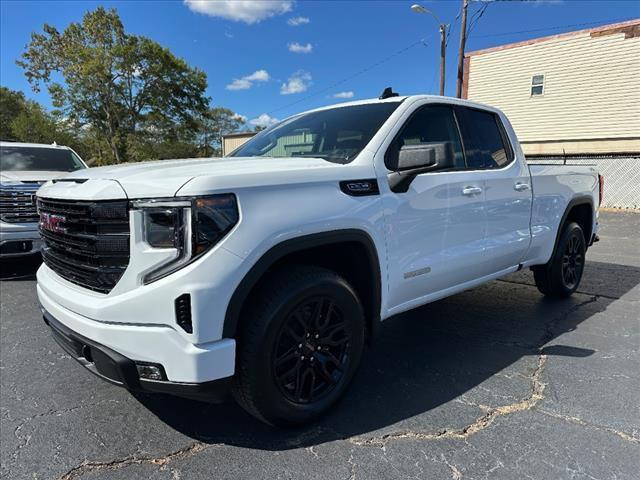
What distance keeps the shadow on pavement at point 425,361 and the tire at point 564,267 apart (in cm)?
15

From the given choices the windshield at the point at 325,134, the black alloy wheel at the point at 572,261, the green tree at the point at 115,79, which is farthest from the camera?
the green tree at the point at 115,79

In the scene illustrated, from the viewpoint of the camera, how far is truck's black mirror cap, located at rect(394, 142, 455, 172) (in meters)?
2.62

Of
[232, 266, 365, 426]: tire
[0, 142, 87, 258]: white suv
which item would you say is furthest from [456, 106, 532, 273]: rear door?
[0, 142, 87, 258]: white suv

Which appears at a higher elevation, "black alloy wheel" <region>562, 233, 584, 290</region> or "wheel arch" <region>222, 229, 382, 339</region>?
"wheel arch" <region>222, 229, 382, 339</region>

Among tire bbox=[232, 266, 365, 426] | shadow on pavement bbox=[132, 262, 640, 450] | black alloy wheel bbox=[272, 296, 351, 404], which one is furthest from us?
shadow on pavement bbox=[132, 262, 640, 450]

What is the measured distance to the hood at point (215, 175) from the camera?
207 centimetres

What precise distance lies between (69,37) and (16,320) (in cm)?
3179

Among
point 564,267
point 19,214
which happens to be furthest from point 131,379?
point 19,214

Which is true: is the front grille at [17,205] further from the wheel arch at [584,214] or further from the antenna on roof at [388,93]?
the wheel arch at [584,214]

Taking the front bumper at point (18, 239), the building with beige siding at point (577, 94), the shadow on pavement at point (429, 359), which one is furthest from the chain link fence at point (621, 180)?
the front bumper at point (18, 239)

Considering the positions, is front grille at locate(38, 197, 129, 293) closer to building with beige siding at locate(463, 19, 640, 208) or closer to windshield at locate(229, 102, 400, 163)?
windshield at locate(229, 102, 400, 163)

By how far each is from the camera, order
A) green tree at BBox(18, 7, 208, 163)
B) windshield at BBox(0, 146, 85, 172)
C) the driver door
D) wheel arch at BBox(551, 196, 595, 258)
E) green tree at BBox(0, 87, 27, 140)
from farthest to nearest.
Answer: green tree at BBox(0, 87, 27, 140), green tree at BBox(18, 7, 208, 163), windshield at BBox(0, 146, 85, 172), wheel arch at BBox(551, 196, 595, 258), the driver door

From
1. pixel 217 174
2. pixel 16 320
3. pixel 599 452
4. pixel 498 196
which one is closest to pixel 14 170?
pixel 16 320

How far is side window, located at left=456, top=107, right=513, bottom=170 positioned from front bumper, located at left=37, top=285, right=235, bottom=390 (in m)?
2.50
